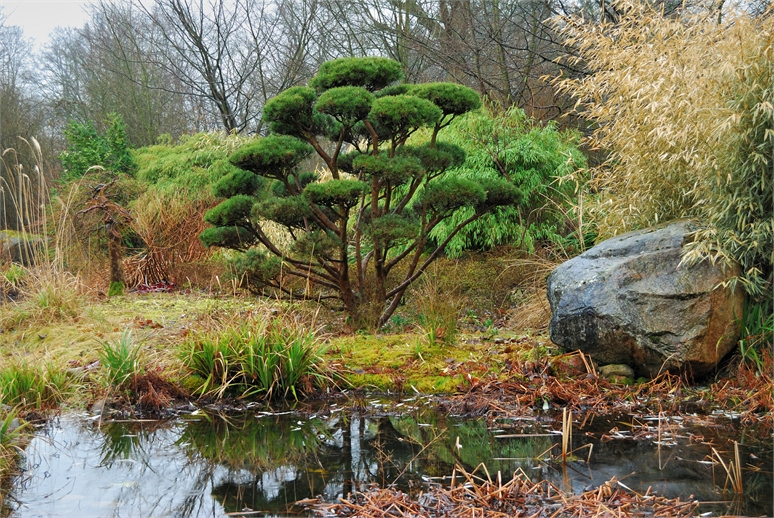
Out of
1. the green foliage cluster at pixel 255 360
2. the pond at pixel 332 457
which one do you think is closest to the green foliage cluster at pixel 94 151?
the green foliage cluster at pixel 255 360

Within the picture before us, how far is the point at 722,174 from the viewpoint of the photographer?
4.46 meters

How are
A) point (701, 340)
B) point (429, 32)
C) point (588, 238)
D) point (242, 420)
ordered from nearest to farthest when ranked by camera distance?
point (242, 420) < point (701, 340) < point (588, 238) < point (429, 32)

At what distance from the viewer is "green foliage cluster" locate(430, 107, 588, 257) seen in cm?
844

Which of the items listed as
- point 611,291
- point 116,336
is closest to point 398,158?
point 611,291

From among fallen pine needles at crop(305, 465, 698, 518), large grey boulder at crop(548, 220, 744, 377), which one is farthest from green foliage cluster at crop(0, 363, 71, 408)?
large grey boulder at crop(548, 220, 744, 377)

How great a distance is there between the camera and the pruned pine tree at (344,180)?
5.15m

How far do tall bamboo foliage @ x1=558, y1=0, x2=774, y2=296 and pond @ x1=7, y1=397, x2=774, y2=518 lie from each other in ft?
4.12

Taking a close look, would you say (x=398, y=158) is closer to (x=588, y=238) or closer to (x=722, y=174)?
(x=722, y=174)

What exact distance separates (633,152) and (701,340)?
6.10 feet

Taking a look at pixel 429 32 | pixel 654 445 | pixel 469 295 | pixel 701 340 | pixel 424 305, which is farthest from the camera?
pixel 429 32

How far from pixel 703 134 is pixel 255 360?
3487 millimetres

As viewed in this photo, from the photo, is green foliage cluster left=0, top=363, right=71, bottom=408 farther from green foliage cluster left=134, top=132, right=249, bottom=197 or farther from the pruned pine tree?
green foliage cluster left=134, top=132, right=249, bottom=197

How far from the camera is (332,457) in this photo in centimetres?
328

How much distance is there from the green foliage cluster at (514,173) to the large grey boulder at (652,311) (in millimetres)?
3602
